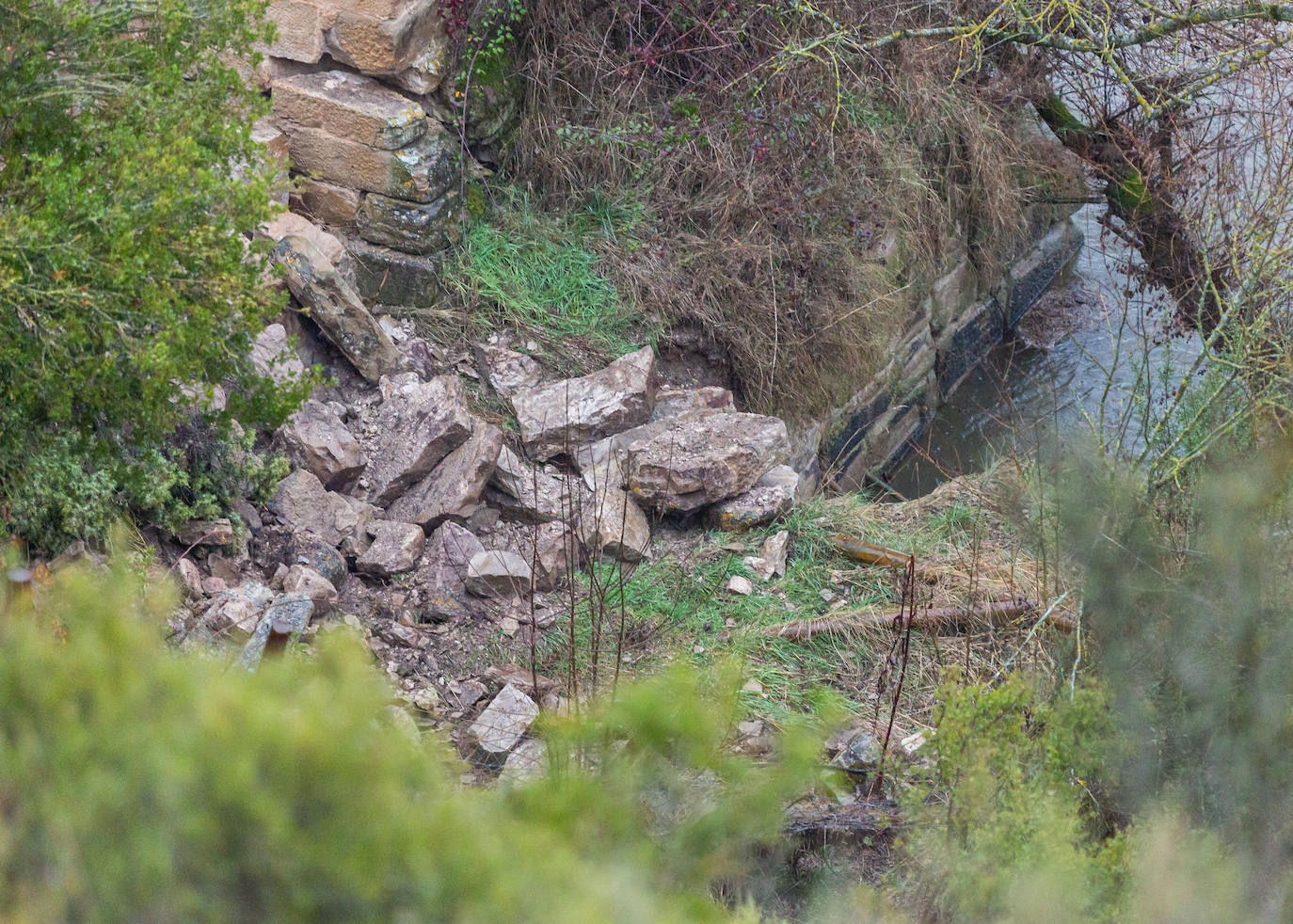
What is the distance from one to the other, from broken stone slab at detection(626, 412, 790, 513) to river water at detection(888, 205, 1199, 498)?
197 centimetres

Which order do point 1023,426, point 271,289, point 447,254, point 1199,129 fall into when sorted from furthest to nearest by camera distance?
point 1199,129 < point 1023,426 < point 447,254 < point 271,289

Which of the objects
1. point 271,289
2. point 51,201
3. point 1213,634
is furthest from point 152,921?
point 271,289

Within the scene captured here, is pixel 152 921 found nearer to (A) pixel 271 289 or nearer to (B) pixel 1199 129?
(A) pixel 271 289

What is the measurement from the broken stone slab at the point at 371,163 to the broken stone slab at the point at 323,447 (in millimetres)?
1354

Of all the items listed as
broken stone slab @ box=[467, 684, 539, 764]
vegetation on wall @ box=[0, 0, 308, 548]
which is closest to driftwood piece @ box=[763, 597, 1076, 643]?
broken stone slab @ box=[467, 684, 539, 764]

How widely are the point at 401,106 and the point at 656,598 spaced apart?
8.80ft

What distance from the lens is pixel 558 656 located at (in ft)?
12.7

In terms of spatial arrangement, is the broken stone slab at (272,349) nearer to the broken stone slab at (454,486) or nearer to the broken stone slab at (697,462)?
the broken stone slab at (454,486)

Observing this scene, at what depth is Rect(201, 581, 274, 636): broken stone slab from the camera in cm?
312

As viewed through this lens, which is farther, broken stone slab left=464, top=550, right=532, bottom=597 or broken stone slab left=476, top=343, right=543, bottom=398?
broken stone slab left=476, top=343, right=543, bottom=398

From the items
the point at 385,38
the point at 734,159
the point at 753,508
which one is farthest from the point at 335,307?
the point at 734,159

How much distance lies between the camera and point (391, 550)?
4.02 meters

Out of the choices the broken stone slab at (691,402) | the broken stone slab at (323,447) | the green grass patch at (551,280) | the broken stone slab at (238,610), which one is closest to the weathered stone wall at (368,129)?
the green grass patch at (551,280)

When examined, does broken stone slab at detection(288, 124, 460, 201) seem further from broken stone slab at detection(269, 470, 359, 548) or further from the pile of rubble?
broken stone slab at detection(269, 470, 359, 548)
